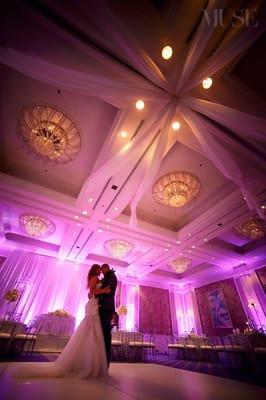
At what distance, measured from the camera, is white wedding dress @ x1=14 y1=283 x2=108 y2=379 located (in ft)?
6.74

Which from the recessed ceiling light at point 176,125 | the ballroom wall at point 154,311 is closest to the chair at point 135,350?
the ballroom wall at point 154,311

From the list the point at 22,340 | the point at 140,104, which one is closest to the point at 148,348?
the point at 22,340

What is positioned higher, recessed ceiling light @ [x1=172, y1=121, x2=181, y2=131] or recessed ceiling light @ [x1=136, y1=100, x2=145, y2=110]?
recessed ceiling light @ [x1=172, y1=121, x2=181, y2=131]

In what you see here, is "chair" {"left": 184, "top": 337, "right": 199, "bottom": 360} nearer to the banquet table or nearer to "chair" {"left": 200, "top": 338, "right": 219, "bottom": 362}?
"chair" {"left": 200, "top": 338, "right": 219, "bottom": 362}

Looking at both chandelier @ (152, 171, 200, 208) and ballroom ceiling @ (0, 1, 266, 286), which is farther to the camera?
chandelier @ (152, 171, 200, 208)

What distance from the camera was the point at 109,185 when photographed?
197 inches

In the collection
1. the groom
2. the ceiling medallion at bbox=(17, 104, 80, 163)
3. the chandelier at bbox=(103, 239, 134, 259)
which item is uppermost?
the ceiling medallion at bbox=(17, 104, 80, 163)

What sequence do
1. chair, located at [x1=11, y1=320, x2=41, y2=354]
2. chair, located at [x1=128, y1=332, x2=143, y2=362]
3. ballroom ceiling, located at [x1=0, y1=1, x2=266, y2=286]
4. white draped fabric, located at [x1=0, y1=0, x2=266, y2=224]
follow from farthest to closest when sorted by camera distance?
chair, located at [x1=128, y1=332, x2=143, y2=362] → chair, located at [x1=11, y1=320, x2=41, y2=354] → ballroom ceiling, located at [x1=0, y1=1, x2=266, y2=286] → white draped fabric, located at [x1=0, y1=0, x2=266, y2=224]

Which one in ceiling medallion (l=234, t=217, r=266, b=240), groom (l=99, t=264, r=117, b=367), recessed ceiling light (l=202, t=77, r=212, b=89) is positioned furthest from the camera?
ceiling medallion (l=234, t=217, r=266, b=240)

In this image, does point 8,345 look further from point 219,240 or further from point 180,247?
point 219,240

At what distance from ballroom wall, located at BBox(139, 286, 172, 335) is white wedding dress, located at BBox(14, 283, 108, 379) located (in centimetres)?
926

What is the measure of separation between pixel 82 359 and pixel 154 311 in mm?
10118

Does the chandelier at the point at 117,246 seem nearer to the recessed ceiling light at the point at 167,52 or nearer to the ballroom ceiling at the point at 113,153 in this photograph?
the ballroom ceiling at the point at 113,153

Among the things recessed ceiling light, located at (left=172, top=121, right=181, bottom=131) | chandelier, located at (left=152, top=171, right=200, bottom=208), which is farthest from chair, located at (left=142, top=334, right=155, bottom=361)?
recessed ceiling light, located at (left=172, top=121, right=181, bottom=131)
